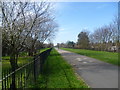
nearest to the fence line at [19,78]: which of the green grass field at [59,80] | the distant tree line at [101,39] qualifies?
the green grass field at [59,80]

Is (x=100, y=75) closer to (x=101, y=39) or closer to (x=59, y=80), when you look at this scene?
(x=59, y=80)

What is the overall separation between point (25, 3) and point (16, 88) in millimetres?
4201

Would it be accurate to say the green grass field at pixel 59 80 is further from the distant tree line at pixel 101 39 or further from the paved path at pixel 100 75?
the distant tree line at pixel 101 39

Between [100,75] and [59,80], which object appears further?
[100,75]

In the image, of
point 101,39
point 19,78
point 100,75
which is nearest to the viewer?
point 19,78

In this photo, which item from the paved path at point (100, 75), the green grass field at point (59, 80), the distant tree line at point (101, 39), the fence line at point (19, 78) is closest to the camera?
the fence line at point (19, 78)

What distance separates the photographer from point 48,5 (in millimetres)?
8156

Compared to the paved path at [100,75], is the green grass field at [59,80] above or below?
above

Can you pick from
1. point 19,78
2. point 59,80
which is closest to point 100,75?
point 59,80

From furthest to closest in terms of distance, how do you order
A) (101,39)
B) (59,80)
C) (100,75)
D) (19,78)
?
(101,39) < (100,75) < (59,80) < (19,78)

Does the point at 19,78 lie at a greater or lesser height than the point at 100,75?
greater

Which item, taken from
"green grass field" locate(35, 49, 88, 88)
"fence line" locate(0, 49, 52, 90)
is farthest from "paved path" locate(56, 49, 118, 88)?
"fence line" locate(0, 49, 52, 90)

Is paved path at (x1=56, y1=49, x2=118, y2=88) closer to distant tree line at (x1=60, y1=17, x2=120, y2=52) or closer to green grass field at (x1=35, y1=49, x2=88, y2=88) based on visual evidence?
green grass field at (x1=35, y1=49, x2=88, y2=88)

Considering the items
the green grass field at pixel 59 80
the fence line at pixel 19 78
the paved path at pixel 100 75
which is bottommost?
the paved path at pixel 100 75
